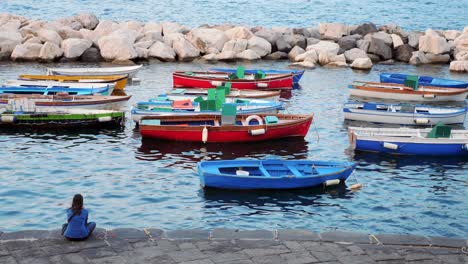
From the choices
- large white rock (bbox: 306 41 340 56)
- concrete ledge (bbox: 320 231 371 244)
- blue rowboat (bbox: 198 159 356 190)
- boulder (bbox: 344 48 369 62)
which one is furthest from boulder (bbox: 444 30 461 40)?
concrete ledge (bbox: 320 231 371 244)

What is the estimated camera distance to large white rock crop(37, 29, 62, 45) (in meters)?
51.7

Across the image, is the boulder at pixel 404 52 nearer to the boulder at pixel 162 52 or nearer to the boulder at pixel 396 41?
the boulder at pixel 396 41

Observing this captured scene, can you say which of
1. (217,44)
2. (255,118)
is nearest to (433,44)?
(217,44)

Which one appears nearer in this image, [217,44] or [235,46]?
[235,46]

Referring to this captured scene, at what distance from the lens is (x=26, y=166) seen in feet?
87.6

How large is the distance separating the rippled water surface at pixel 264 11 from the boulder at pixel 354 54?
3428cm

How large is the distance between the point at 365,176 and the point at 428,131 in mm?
5363

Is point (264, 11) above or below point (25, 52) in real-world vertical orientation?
above

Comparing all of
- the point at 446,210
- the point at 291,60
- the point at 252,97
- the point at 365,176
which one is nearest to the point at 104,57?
the point at 291,60

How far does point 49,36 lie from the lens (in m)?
51.7

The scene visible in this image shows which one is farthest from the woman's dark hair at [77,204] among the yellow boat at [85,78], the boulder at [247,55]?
the boulder at [247,55]

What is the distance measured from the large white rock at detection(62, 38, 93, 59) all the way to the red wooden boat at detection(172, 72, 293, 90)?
10.9m

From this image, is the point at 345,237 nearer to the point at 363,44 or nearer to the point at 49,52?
the point at 49,52

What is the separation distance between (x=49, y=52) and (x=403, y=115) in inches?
1017
